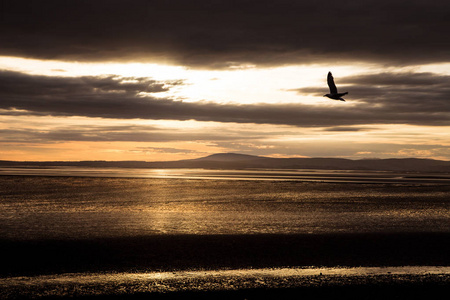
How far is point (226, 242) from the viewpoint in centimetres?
1627

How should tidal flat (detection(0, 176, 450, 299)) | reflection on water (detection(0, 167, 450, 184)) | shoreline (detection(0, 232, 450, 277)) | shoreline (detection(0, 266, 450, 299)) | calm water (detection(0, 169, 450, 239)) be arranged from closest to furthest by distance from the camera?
shoreline (detection(0, 266, 450, 299))
tidal flat (detection(0, 176, 450, 299))
shoreline (detection(0, 232, 450, 277))
calm water (detection(0, 169, 450, 239))
reflection on water (detection(0, 167, 450, 184))

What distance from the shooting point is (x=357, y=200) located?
31188mm

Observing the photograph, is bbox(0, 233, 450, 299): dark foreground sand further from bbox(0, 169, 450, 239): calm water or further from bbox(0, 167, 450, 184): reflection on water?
bbox(0, 167, 450, 184): reflection on water

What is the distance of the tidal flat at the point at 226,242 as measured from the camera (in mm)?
11438

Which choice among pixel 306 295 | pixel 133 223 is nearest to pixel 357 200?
pixel 133 223

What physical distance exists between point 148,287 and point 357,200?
22864mm

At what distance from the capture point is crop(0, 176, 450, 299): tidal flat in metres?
11.4

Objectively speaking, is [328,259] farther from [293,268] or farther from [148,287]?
[148,287]

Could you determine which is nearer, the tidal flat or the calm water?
the tidal flat

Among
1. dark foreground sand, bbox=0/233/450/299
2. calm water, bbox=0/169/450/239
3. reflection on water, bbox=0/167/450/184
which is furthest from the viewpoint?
reflection on water, bbox=0/167/450/184

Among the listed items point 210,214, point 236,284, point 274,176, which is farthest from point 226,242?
point 274,176

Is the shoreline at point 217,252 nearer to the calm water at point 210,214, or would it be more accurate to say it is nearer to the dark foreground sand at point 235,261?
the dark foreground sand at point 235,261

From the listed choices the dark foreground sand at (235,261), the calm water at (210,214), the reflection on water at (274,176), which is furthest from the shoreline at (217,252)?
the reflection on water at (274,176)

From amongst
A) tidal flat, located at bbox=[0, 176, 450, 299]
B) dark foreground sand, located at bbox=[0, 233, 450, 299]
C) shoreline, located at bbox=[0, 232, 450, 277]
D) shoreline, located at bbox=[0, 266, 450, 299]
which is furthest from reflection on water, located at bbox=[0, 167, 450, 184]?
shoreline, located at bbox=[0, 266, 450, 299]
